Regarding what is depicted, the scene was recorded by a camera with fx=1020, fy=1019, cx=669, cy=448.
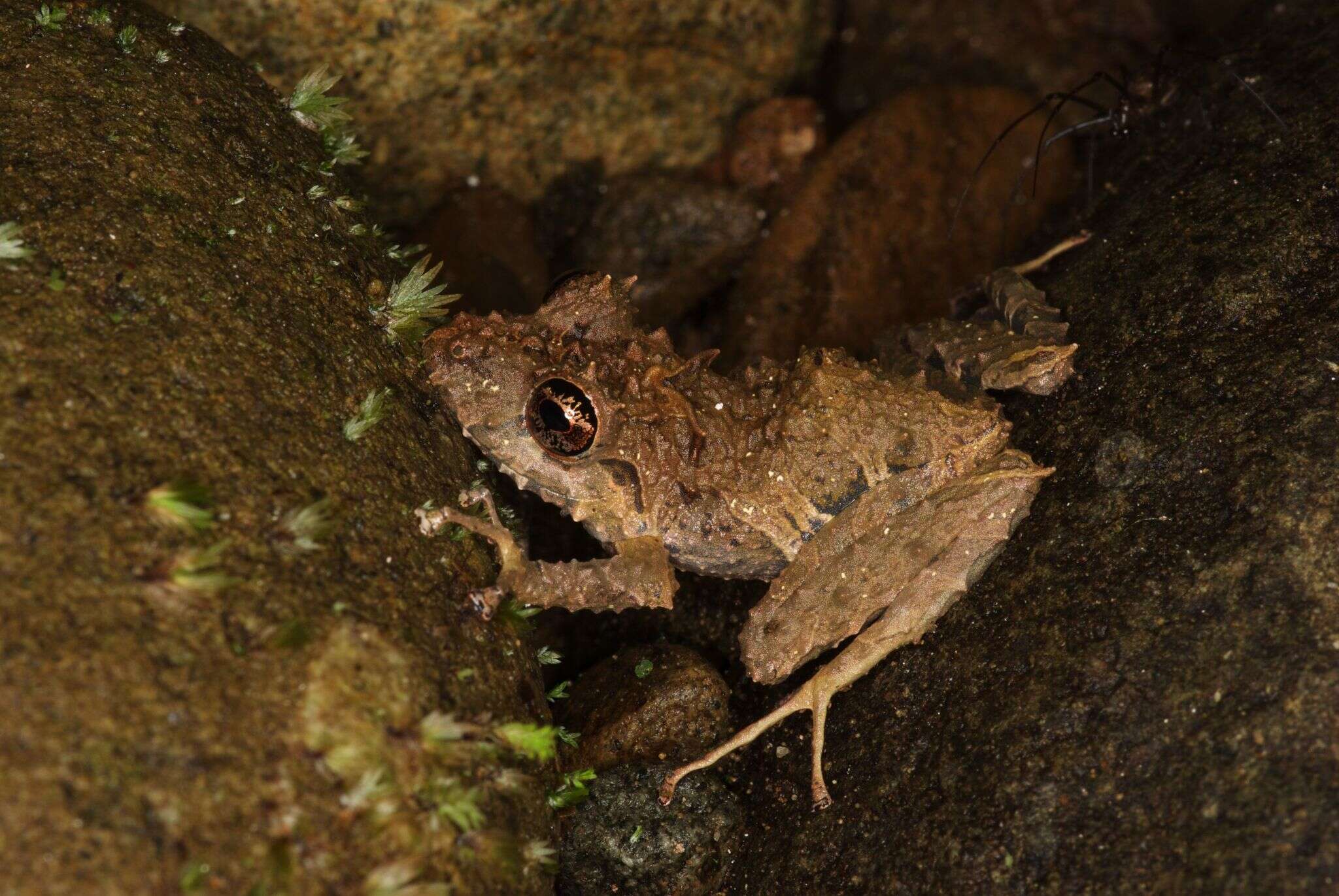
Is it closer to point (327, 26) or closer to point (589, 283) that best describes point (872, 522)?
point (589, 283)

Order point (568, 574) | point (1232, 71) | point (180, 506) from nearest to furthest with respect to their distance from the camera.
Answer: point (180, 506)
point (568, 574)
point (1232, 71)

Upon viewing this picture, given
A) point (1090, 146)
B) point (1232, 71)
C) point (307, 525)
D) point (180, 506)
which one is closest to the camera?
point (180, 506)

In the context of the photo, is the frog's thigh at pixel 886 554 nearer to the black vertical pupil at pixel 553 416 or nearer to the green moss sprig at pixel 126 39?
the black vertical pupil at pixel 553 416

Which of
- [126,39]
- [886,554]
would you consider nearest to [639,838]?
[886,554]

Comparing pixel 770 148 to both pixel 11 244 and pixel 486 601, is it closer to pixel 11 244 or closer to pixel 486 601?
pixel 486 601

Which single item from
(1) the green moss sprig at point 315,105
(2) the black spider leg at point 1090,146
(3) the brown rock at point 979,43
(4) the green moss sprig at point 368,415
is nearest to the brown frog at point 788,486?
(4) the green moss sprig at point 368,415
